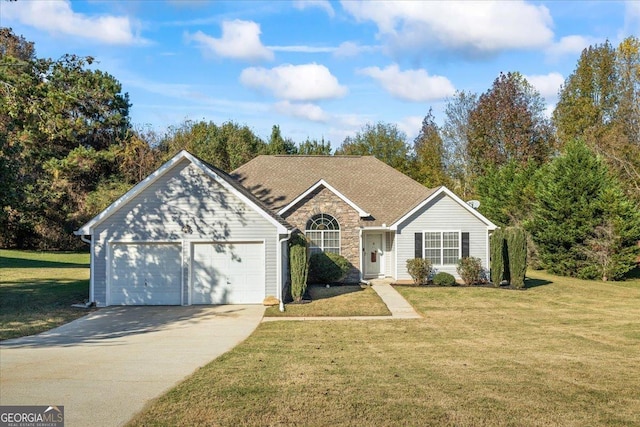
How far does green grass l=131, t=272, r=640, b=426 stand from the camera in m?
6.89

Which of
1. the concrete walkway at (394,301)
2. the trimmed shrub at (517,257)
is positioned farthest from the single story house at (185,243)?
the trimmed shrub at (517,257)

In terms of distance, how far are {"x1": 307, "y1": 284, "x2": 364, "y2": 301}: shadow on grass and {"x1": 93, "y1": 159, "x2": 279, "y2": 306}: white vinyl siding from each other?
2.24m

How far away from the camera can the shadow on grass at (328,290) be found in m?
21.0

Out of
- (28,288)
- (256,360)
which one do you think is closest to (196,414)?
(256,360)

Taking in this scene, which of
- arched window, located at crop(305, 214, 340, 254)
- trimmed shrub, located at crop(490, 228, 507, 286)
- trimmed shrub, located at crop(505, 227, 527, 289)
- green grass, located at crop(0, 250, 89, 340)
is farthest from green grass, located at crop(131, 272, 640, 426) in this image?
arched window, located at crop(305, 214, 340, 254)

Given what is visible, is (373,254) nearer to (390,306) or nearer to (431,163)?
(390,306)

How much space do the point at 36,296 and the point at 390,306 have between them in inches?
499

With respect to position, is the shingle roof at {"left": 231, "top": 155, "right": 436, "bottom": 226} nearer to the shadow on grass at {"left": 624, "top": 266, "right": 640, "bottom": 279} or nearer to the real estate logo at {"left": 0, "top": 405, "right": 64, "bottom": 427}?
the shadow on grass at {"left": 624, "top": 266, "right": 640, "bottom": 279}

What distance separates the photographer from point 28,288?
71.9 feet

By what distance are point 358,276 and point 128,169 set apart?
27.3m

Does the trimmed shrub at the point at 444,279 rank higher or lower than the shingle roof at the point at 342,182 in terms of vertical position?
lower

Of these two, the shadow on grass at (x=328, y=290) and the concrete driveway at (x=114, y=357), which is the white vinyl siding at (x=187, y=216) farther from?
the concrete driveway at (x=114, y=357)

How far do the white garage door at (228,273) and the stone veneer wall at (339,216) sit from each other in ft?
17.8

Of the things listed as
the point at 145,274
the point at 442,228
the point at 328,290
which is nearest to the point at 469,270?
the point at 442,228
